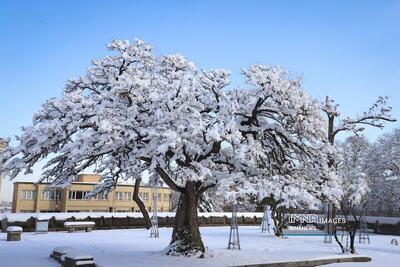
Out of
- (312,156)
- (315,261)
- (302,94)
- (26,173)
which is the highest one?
(302,94)

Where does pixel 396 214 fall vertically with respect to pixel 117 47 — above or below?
below

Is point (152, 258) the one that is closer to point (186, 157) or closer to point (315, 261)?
point (186, 157)

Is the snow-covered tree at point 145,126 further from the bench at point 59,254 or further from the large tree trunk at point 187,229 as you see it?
the bench at point 59,254

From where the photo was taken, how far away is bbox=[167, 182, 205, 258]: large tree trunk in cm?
1557

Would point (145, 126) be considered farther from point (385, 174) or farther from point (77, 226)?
point (385, 174)

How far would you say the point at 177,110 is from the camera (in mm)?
13242

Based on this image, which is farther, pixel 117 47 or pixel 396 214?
pixel 396 214

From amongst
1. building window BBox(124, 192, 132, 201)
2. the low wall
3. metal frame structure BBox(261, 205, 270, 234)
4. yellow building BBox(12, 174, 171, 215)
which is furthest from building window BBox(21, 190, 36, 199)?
metal frame structure BBox(261, 205, 270, 234)

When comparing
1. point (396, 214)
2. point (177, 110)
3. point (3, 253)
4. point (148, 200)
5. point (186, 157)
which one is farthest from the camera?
point (148, 200)

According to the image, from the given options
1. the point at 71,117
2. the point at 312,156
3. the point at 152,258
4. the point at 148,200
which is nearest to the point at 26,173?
the point at 71,117

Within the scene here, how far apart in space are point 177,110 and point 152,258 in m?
5.29

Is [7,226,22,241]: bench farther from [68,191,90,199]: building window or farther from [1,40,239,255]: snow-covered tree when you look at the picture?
[68,191,90,199]: building window

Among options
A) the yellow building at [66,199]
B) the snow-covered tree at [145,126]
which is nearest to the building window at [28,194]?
the yellow building at [66,199]

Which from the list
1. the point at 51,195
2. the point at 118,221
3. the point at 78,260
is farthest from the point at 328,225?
the point at 51,195
